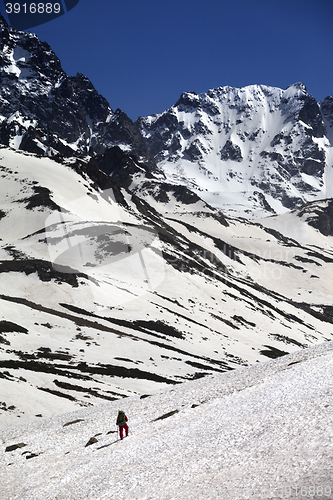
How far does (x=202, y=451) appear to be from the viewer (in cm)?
1775

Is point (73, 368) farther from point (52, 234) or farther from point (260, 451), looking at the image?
point (52, 234)

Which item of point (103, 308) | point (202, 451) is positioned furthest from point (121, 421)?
point (103, 308)

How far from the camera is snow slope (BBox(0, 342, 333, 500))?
13719mm

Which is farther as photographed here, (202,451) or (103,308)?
(103,308)

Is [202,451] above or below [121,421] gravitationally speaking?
above

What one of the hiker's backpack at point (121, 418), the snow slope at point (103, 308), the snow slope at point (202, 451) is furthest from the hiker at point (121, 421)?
the snow slope at point (103, 308)

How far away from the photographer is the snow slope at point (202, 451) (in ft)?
45.0

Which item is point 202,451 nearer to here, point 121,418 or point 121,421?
point 121,418

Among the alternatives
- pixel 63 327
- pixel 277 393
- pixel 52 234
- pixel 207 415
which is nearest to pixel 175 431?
pixel 207 415

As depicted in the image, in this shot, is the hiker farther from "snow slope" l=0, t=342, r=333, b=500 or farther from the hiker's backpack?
"snow slope" l=0, t=342, r=333, b=500

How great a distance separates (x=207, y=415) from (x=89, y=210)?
14747 centimetres

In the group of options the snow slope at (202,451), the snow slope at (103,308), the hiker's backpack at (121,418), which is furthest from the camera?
the snow slope at (103,308)

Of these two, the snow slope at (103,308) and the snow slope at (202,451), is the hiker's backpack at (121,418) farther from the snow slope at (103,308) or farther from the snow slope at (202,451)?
the snow slope at (103,308)

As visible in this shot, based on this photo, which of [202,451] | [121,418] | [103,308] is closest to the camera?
[202,451]
